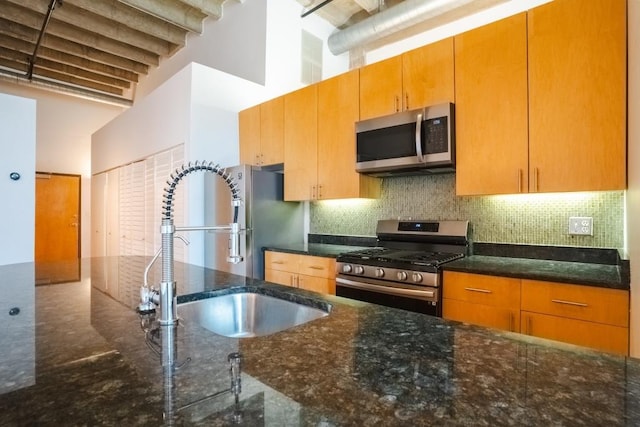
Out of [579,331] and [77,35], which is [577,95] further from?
[77,35]

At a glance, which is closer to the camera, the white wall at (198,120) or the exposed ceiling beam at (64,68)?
the white wall at (198,120)

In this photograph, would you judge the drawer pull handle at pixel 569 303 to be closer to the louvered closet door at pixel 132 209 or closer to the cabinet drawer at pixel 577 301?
the cabinet drawer at pixel 577 301

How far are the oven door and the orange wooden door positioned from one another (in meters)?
6.44

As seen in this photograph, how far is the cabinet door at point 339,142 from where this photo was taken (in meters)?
2.88

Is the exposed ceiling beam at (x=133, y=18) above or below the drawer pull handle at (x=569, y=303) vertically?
above

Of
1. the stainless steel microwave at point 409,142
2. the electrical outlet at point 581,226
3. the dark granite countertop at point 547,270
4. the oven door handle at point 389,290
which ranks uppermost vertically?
the stainless steel microwave at point 409,142

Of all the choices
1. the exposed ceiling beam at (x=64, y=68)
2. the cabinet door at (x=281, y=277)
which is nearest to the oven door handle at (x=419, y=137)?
the cabinet door at (x=281, y=277)

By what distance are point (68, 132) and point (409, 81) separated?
701cm

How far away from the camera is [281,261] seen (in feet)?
10.2

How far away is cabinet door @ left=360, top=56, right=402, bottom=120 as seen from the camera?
261 centimetres

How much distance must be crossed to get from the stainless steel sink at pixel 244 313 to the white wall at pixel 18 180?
370 centimetres

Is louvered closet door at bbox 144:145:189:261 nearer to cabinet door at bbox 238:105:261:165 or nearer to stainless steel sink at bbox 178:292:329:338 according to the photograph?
cabinet door at bbox 238:105:261:165

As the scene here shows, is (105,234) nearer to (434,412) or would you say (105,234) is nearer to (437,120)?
(437,120)

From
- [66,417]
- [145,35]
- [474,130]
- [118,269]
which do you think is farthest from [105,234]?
[66,417]
